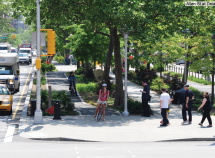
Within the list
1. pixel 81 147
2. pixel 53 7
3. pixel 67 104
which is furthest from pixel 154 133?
pixel 53 7

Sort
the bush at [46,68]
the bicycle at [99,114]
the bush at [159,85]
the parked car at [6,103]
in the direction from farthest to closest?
the bush at [46,68] < the bush at [159,85] < the parked car at [6,103] < the bicycle at [99,114]

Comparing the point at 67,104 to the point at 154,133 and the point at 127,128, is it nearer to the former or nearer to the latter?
the point at 127,128

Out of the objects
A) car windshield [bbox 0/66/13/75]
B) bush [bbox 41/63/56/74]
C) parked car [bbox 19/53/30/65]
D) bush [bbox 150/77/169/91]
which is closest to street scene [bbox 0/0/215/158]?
car windshield [bbox 0/66/13/75]

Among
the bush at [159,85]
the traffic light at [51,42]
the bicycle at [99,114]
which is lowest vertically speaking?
the bicycle at [99,114]

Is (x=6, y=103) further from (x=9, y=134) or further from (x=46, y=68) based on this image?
(x=46, y=68)

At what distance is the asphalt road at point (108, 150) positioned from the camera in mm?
9445

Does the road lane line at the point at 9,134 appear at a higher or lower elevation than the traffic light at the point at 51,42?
lower

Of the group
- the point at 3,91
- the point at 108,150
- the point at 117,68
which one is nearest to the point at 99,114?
the point at 117,68

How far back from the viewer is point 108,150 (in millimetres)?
10070

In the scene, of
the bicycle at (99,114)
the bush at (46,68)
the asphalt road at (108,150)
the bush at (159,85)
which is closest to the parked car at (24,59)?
the bush at (46,68)

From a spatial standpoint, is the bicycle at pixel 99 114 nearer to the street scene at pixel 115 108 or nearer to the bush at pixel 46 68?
the street scene at pixel 115 108

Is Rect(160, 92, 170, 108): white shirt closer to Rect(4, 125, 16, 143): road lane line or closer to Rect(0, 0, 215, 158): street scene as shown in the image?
Rect(0, 0, 215, 158): street scene

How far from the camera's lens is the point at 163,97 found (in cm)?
1384

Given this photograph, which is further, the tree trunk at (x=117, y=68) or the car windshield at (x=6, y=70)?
the car windshield at (x=6, y=70)
